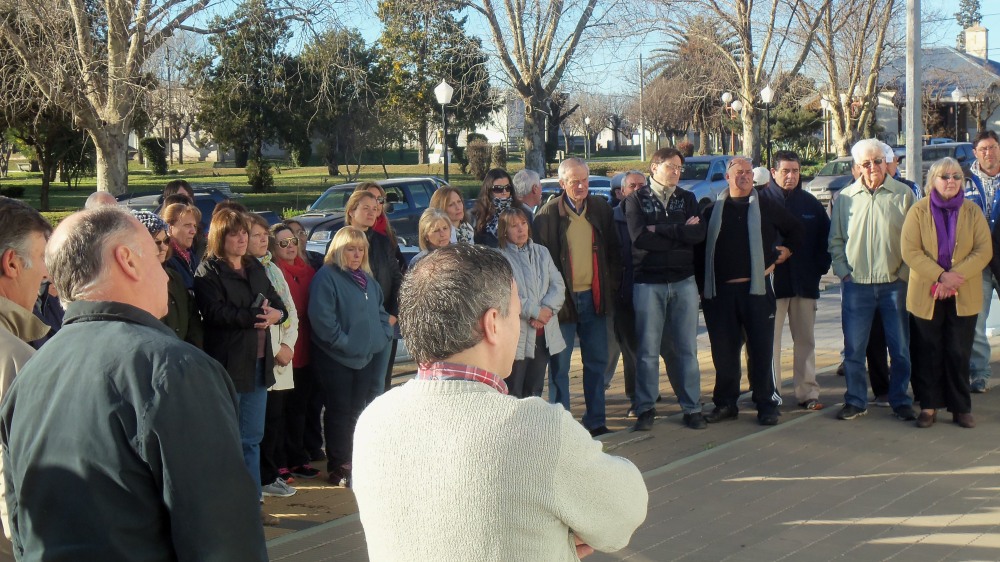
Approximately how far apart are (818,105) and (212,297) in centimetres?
6097

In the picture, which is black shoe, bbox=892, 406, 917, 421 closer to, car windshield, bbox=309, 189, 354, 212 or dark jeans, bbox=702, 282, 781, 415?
dark jeans, bbox=702, 282, 781, 415

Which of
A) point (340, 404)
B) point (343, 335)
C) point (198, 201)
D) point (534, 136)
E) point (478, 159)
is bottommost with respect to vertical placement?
point (340, 404)

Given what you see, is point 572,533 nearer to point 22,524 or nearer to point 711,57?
point 22,524

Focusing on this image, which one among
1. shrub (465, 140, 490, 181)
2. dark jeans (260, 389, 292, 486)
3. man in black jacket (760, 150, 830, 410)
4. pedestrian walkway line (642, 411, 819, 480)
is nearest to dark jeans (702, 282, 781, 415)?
pedestrian walkway line (642, 411, 819, 480)

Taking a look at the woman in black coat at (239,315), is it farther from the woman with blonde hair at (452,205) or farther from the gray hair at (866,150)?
the gray hair at (866,150)

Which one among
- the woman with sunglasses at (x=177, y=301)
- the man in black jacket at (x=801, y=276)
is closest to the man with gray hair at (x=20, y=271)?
the woman with sunglasses at (x=177, y=301)

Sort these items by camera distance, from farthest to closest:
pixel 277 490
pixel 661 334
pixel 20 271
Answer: pixel 661 334 → pixel 277 490 → pixel 20 271

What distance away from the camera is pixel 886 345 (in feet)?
26.9

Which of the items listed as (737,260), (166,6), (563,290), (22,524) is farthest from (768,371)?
(166,6)

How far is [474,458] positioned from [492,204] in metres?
5.65

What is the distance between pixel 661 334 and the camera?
770cm

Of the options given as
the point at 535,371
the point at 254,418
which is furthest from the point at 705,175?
the point at 254,418

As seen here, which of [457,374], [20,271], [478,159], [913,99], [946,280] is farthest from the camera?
[478,159]

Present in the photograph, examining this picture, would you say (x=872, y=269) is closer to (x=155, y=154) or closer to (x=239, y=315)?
(x=239, y=315)
